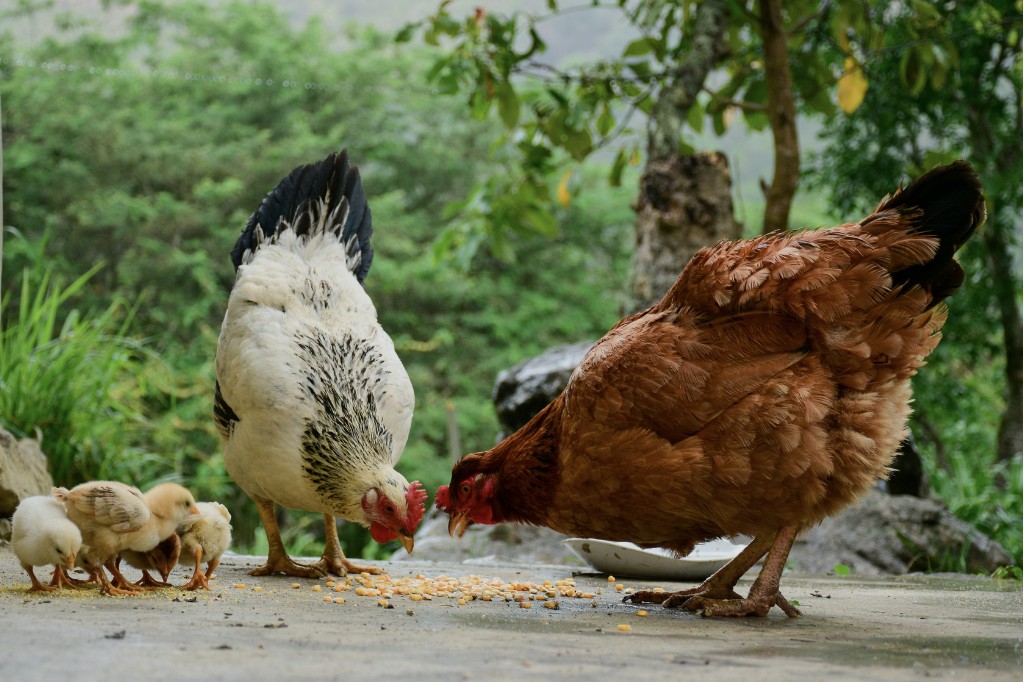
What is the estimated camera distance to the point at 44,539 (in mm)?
2918

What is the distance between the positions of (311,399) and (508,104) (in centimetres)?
275

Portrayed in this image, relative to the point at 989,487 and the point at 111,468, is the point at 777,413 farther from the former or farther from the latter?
the point at 989,487

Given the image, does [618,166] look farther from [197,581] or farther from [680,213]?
[197,581]

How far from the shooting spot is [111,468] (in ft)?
19.0

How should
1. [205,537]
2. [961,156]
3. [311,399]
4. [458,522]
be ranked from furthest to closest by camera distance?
1. [961,156]
2. [311,399]
3. [205,537]
4. [458,522]

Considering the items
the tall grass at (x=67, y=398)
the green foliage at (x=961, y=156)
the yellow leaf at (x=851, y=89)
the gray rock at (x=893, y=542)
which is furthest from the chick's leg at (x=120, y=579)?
the green foliage at (x=961, y=156)

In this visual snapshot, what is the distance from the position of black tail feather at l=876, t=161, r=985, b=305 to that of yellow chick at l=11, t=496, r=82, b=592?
8.85ft

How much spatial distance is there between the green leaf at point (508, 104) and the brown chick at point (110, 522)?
3.30m

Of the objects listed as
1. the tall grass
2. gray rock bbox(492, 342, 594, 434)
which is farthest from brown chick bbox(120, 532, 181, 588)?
gray rock bbox(492, 342, 594, 434)

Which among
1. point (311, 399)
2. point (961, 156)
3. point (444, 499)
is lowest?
point (444, 499)

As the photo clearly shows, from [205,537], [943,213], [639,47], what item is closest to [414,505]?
[205,537]

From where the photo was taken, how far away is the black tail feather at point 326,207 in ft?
14.3

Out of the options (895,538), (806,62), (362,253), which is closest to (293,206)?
(362,253)

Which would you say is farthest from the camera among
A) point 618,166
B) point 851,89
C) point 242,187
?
point 242,187
